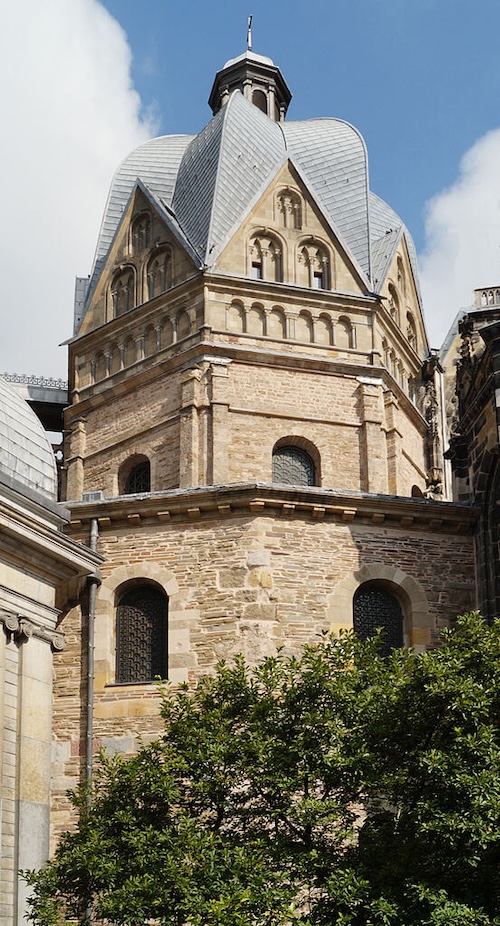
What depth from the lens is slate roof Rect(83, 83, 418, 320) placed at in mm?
36219

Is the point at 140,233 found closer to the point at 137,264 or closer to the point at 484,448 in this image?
the point at 137,264

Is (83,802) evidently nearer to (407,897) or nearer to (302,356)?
(407,897)

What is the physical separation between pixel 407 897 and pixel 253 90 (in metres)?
32.6

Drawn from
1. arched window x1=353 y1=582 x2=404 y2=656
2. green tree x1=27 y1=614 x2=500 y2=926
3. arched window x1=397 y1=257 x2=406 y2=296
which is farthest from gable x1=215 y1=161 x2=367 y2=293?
green tree x1=27 y1=614 x2=500 y2=926

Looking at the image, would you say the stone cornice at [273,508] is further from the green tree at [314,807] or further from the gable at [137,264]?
the gable at [137,264]

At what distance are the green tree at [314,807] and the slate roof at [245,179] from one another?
17.7 metres

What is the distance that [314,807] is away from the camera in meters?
18.1

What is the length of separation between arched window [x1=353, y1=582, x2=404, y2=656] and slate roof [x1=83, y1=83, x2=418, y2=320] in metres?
12.4

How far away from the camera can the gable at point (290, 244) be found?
35344 mm

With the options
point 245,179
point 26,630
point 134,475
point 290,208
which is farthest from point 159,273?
point 26,630

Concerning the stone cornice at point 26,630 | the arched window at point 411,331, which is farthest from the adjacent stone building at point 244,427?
the stone cornice at point 26,630

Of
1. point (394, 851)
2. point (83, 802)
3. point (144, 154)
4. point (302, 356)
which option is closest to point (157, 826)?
point (83, 802)

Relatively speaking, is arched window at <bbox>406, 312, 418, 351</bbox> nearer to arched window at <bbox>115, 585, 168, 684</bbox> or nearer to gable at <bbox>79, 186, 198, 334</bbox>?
gable at <bbox>79, 186, 198, 334</bbox>

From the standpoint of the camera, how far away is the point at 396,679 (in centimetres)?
1875
